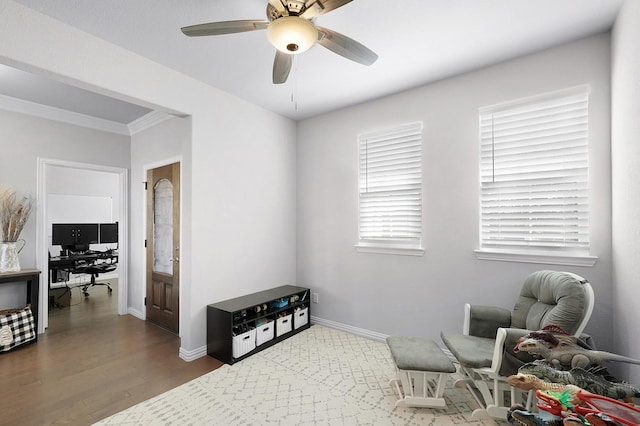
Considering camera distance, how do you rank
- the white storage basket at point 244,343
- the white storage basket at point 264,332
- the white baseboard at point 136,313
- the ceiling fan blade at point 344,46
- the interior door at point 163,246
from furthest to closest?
1. the white baseboard at point 136,313
2. the interior door at point 163,246
3. the white storage basket at point 264,332
4. the white storage basket at point 244,343
5. the ceiling fan blade at point 344,46

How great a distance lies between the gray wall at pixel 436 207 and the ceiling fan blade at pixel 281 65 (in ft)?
5.24

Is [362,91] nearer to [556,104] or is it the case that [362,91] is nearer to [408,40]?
[408,40]

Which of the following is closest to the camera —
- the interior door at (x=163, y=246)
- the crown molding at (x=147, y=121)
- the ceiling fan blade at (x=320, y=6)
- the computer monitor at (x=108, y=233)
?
the ceiling fan blade at (x=320, y=6)

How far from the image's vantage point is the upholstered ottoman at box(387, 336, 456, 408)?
2004 mm

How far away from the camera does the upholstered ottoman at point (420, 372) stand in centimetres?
200

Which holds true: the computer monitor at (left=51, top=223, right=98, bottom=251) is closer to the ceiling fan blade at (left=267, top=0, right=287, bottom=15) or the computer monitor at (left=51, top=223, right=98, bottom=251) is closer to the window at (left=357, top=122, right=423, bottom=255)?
the window at (left=357, top=122, right=423, bottom=255)

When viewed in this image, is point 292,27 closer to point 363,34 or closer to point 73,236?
point 363,34

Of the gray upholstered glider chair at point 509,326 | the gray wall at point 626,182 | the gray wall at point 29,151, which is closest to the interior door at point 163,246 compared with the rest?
the gray wall at point 29,151

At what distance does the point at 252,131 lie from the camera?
353 cm

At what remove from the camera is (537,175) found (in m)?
2.44

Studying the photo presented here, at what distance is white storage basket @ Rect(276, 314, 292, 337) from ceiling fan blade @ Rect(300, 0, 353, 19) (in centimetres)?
293

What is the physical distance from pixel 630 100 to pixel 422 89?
1661 millimetres

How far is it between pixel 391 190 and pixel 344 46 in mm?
1801

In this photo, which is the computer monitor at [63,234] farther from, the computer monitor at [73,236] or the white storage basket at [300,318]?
the white storage basket at [300,318]
